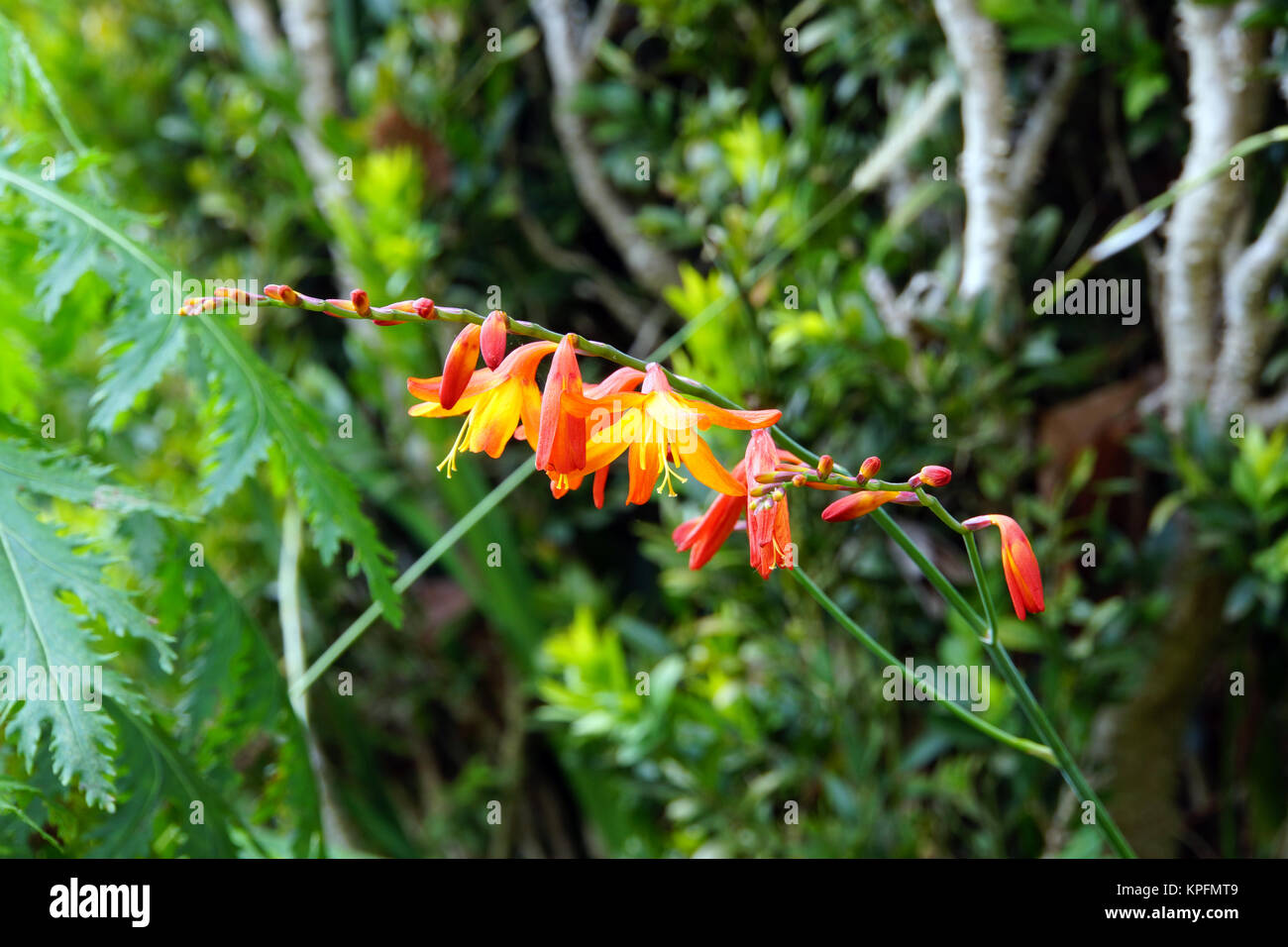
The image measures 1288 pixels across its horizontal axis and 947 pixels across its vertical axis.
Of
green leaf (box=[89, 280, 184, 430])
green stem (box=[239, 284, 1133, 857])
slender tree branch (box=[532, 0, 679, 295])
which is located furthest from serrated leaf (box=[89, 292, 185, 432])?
slender tree branch (box=[532, 0, 679, 295])

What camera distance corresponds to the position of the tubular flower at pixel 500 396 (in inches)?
16.1

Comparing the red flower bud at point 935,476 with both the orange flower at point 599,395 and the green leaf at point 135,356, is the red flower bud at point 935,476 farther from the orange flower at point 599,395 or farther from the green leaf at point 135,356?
the green leaf at point 135,356

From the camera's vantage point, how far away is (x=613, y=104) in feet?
3.87

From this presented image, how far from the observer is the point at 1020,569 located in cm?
42

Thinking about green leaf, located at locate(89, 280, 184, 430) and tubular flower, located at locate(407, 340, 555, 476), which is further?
green leaf, located at locate(89, 280, 184, 430)

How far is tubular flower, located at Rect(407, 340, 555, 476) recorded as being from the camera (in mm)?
408

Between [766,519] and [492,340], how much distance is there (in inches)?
5.2

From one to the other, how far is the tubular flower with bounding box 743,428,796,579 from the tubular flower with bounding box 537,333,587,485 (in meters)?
0.07

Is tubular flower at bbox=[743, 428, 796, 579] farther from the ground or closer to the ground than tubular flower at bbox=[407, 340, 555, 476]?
closer to the ground

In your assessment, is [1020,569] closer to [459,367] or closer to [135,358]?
[459,367]

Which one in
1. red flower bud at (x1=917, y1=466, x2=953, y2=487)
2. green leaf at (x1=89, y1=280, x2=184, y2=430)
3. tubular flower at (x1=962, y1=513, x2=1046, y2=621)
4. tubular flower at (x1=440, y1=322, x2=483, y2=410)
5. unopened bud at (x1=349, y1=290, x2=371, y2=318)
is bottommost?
tubular flower at (x1=962, y1=513, x2=1046, y2=621)

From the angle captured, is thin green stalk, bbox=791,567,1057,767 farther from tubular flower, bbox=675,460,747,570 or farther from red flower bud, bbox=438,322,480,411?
red flower bud, bbox=438,322,480,411
